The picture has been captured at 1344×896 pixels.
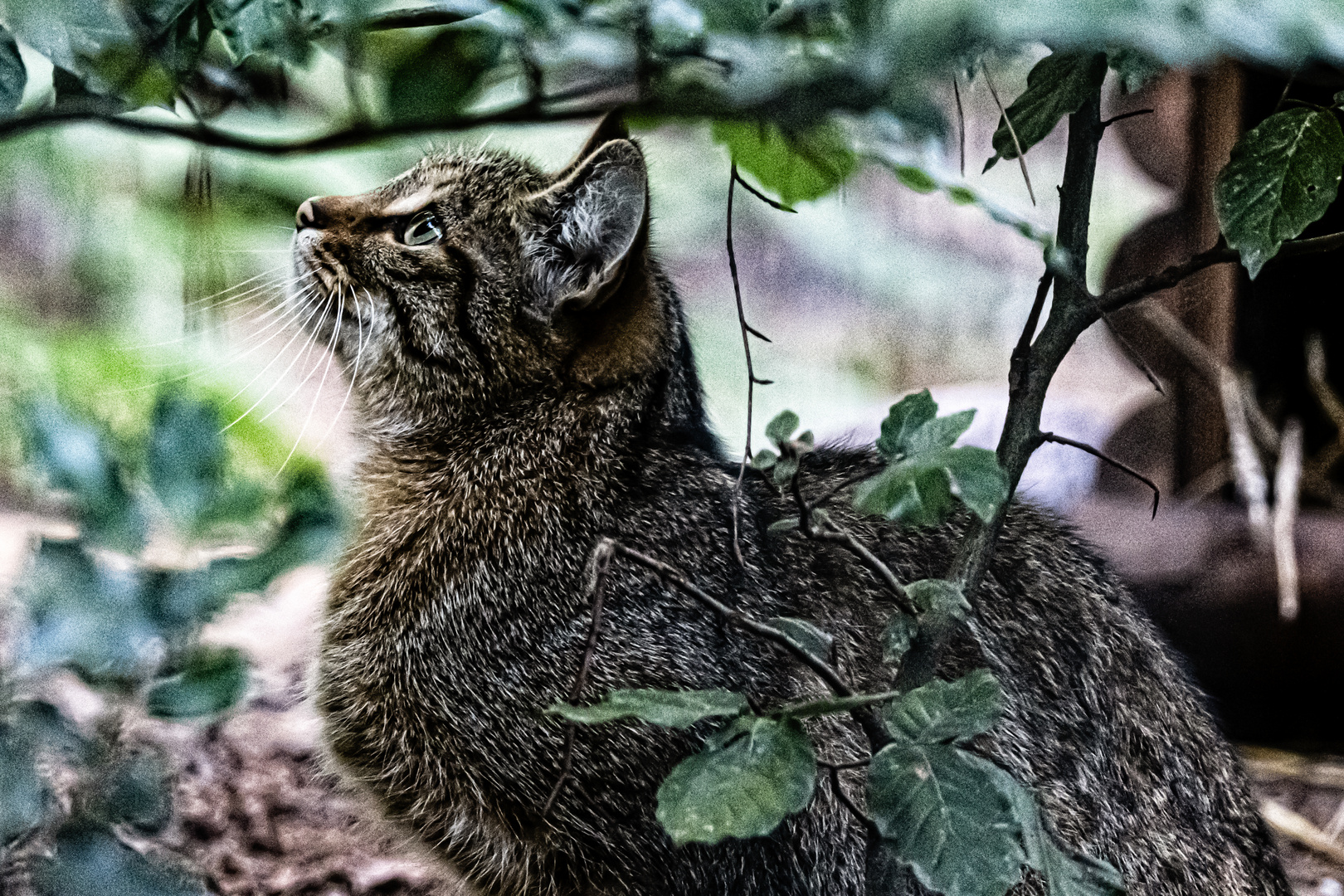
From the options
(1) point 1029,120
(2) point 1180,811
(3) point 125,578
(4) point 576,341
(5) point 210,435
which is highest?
(1) point 1029,120

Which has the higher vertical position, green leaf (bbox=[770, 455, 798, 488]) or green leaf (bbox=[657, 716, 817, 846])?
green leaf (bbox=[770, 455, 798, 488])

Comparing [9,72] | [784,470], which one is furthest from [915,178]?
[9,72]

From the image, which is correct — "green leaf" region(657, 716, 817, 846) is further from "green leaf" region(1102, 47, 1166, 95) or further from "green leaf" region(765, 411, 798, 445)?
"green leaf" region(1102, 47, 1166, 95)

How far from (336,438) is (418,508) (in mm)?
419

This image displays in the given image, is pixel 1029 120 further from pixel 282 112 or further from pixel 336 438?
pixel 336 438

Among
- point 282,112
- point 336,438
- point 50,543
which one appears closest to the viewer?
point 50,543

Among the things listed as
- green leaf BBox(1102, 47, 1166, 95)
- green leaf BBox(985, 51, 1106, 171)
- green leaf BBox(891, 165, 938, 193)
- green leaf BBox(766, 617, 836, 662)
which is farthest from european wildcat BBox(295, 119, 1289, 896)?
green leaf BBox(1102, 47, 1166, 95)

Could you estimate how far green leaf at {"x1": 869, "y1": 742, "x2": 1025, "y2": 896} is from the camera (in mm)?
1410

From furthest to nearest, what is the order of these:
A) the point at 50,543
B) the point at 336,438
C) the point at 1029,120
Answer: the point at 336,438 → the point at 1029,120 → the point at 50,543

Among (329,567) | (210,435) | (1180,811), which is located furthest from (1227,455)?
(210,435)

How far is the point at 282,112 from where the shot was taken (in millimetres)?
2445

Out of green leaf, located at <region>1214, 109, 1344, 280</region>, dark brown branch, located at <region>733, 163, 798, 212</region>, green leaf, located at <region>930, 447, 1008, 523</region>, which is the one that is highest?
green leaf, located at <region>1214, 109, 1344, 280</region>

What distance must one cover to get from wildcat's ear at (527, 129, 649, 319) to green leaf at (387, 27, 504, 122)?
Answer: 0.36m

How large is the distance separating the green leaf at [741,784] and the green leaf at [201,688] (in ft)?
1.52
